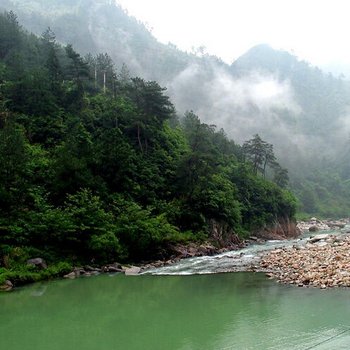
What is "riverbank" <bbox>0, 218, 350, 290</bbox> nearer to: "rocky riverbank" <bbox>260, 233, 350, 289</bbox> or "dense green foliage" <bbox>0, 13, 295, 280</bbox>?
"rocky riverbank" <bbox>260, 233, 350, 289</bbox>

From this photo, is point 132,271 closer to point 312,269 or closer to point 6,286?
point 6,286

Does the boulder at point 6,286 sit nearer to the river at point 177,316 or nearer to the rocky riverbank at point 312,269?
the river at point 177,316

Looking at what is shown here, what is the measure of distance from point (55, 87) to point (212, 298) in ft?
141

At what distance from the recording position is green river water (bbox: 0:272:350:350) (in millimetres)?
12008

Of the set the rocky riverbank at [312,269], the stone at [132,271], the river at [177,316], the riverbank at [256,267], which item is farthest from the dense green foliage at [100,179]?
the rocky riverbank at [312,269]

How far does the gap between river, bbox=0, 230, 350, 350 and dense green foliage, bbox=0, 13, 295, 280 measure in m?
7.19

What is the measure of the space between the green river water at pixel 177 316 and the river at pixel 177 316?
0.09 feet

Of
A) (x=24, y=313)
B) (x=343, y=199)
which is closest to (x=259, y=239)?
(x=24, y=313)

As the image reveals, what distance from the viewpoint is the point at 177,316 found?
50.2 ft

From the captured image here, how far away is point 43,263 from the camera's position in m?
26.2

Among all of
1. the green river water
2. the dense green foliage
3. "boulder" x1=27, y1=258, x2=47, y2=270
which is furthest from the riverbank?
the green river water

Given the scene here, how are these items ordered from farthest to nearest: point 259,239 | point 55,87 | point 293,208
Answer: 1. point 293,208
2. point 259,239
3. point 55,87

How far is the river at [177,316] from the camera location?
12.0 metres

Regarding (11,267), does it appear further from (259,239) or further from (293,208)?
(293,208)
